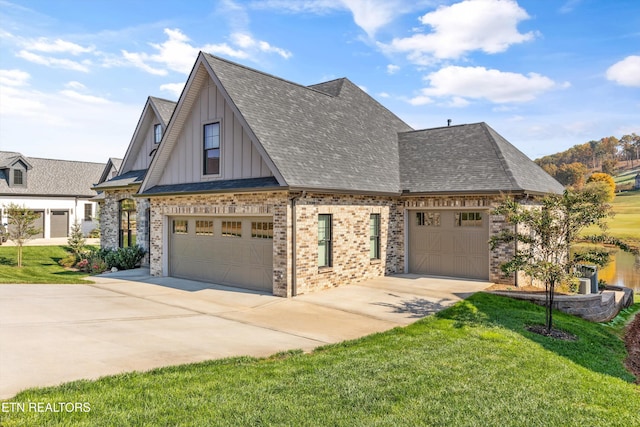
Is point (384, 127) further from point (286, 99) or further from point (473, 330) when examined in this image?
point (473, 330)

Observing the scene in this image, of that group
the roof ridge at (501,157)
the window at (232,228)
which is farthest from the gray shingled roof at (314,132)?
the roof ridge at (501,157)

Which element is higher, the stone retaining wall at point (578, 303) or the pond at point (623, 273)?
the stone retaining wall at point (578, 303)

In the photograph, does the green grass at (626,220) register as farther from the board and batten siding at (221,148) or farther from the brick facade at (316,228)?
the board and batten siding at (221,148)

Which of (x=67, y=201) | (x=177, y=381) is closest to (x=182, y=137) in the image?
(x=177, y=381)

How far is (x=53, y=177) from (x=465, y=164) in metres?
37.1

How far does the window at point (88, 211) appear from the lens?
3859cm

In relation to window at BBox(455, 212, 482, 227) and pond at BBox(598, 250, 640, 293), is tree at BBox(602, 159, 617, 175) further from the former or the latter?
window at BBox(455, 212, 482, 227)

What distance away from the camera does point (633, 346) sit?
11.5 m

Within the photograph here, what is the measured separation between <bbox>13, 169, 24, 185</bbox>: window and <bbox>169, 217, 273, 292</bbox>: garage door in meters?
26.7

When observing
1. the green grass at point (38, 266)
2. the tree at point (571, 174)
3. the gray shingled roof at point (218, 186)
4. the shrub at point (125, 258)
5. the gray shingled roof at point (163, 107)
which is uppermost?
the tree at point (571, 174)

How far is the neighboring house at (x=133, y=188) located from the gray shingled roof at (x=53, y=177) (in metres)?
14.6

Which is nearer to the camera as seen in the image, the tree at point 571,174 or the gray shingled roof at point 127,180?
the gray shingled roof at point 127,180

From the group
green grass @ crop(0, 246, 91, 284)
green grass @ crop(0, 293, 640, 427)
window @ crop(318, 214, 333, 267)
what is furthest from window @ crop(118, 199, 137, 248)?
green grass @ crop(0, 293, 640, 427)

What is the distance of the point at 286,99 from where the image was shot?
52.6 feet
